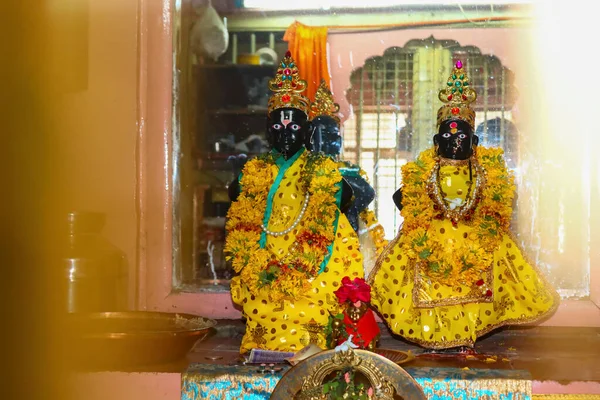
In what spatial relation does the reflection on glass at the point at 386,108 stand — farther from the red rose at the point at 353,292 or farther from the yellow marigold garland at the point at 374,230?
the red rose at the point at 353,292

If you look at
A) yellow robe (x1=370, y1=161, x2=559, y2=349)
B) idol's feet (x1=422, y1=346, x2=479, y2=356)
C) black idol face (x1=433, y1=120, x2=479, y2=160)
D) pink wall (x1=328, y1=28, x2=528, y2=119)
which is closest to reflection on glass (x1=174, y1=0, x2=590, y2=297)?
pink wall (x1=328, y1=28, x2=528, y2=119)

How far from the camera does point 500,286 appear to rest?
4328 millimetres

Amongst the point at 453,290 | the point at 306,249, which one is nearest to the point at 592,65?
the point at 453,290

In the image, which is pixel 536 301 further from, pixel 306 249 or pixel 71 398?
pixel 71 398

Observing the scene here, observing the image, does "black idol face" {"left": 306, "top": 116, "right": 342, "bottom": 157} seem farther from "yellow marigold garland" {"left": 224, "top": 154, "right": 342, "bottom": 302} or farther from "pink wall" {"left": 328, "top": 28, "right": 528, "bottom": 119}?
"yellow marigold garland" {"left": 224, "top": 154, "right": 342, "bottom": 302}

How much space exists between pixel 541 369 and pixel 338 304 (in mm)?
1096

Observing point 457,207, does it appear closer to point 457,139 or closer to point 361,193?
point 457,139

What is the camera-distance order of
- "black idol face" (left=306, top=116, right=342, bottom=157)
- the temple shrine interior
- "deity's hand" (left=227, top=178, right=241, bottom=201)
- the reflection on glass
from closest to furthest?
the temple shrine interior → "deity's hand" (left=227, top=178, right=241, bottom=201) → "black idol face" (left=306, top=116, right=342, bottom=157) → the reflection on glass

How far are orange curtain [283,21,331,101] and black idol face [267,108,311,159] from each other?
106cm

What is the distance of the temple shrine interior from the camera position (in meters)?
3.94

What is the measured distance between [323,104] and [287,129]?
89 centimetres

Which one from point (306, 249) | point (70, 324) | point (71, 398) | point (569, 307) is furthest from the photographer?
point (569, 307)

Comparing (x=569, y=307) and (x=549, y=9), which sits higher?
→ (x=549, y=9)

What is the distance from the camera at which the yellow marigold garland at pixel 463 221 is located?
412cm
